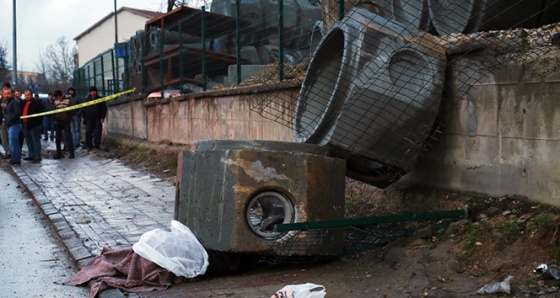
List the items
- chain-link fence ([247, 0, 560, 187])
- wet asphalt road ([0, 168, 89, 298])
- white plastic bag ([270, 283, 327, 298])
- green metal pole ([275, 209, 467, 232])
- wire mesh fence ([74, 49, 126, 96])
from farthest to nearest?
1. wire mesh fence ([74, 49, 126, 96])
2. chain-link fence ([247, 0, 560, 187])
3. wet asphalt road ([0, 168, 89, 298])
4. green metal pole ([275, 209, 467, 232])
5. white plastic bag ([270, 283, 327, 298])

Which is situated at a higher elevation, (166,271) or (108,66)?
(108,66)

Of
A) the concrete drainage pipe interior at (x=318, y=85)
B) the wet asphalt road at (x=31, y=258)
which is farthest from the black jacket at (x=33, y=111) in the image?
the concrete drainage pipe interior at (x=318, y=85)

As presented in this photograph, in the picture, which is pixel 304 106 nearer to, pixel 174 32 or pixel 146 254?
pixel 146 254

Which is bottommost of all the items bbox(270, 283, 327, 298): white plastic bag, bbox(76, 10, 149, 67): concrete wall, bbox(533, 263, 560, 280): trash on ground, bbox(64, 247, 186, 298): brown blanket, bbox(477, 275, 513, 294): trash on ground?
bbox(64, 247, 186, 298): brown blanket

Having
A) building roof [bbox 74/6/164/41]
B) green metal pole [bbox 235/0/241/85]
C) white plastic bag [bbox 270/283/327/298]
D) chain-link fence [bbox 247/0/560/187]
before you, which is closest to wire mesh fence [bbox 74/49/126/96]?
green metal pole [bbox 235/0/241/85]

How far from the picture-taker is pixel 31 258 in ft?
24.1

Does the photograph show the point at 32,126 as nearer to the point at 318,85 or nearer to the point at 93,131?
the point at 93,131

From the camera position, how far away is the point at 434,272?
5.34m

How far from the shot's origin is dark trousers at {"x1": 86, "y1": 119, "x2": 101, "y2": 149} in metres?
20.1

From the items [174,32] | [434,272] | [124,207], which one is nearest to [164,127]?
[174,32]

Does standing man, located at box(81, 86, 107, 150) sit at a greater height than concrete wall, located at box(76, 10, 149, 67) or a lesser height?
lesser

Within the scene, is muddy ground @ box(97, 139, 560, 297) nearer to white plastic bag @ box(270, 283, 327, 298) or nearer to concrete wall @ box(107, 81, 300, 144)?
white plastic bag @ box(270, 283, 327, 298)

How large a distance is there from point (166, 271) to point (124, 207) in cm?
437

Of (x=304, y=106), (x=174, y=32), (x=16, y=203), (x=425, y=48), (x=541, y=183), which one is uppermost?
(x=174, y=32)
